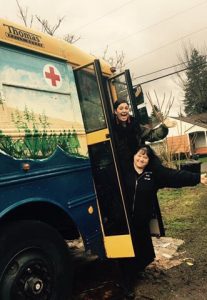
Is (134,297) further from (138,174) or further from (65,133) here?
(65,133)

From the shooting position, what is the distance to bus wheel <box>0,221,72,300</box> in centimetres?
334

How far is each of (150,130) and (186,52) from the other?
4422cm

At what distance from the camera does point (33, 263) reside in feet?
11.7

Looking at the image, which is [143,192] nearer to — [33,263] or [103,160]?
[103,160]

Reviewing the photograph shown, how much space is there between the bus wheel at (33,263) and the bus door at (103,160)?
0.68 m

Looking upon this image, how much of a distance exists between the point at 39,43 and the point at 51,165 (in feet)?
4.31

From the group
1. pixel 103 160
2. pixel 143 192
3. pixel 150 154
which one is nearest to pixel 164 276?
pixel 143 192

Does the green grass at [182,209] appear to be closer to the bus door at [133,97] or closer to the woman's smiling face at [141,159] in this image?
the bus door at [133,97]

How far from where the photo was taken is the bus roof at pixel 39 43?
12.4 ft

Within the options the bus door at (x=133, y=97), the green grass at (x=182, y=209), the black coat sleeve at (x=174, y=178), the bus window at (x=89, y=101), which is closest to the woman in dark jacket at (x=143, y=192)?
the black coat sleeve at (x=174, y=178)

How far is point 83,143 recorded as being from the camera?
175 inches

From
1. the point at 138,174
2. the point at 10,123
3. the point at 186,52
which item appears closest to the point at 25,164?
the point at 10,123

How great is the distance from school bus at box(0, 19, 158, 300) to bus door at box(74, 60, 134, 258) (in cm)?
1

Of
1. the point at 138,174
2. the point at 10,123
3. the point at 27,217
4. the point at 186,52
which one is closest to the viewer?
the point at 10,123
